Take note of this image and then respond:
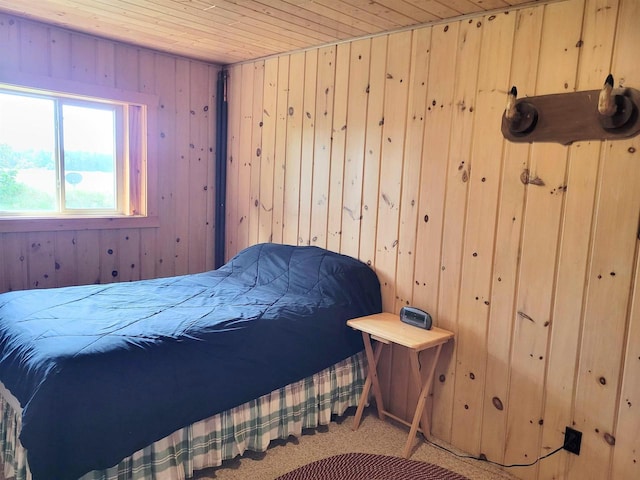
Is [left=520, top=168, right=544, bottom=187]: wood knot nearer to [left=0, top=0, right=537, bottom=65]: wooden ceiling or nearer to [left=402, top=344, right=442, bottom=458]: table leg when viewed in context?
[left=0, top=0, right=537, bottom=65]: wooden ceiling

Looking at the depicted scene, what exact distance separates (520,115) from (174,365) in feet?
6.17

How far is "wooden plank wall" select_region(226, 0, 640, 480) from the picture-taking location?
1.95 meters

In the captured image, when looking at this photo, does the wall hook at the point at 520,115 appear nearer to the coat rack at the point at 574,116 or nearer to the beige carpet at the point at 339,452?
the coat rack at the point at 574,116

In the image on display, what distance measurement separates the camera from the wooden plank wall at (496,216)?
6.41 ft

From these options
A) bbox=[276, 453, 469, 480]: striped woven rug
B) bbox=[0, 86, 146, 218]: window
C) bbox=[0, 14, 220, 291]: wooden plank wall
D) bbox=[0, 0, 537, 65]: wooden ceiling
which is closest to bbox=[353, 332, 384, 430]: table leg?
bbox=[276, 453, 469, 480]: striped woven rug

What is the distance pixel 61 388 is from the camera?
165 cm

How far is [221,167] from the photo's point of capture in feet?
12.8

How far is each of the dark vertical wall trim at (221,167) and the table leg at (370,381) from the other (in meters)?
1.75

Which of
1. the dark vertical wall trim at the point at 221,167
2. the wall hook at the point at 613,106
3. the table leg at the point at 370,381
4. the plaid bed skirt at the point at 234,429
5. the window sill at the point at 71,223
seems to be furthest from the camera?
the dark vertical wall trim at the point at 221,167

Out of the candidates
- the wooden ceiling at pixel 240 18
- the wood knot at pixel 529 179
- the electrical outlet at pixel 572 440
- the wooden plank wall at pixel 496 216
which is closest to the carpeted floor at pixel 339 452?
the wooden plank wall at pixel 496 216

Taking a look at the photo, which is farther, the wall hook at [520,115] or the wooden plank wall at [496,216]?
the wall hook at [520,115]

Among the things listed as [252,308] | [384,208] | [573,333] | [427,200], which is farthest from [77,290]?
[573,333]

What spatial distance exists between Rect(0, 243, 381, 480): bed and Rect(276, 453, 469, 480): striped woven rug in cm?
53

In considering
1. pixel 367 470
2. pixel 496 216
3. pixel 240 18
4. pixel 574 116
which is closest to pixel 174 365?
pixel 367 470
